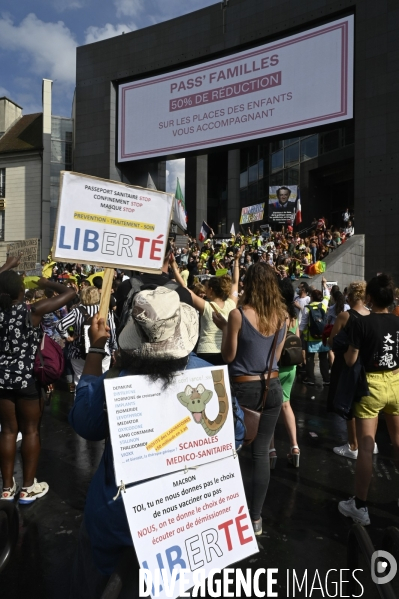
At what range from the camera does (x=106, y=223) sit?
2768 millimetres

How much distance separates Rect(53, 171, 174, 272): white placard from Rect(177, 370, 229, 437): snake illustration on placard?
0.95 meters

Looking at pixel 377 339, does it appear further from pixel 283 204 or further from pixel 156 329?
pixel 283 204

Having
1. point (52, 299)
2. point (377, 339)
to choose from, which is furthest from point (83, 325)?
point (377, 339)

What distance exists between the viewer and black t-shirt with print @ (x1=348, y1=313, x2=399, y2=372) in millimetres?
3750

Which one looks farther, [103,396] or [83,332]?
[83,332]

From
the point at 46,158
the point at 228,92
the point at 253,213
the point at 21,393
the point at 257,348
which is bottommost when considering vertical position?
the point at 21,393

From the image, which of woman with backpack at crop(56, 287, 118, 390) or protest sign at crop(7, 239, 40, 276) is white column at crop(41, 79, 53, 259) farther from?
woman with backpack at crop(56, 287, 118, 390)

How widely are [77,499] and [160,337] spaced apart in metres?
2.92

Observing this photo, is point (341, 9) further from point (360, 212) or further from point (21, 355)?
point (21, 355)

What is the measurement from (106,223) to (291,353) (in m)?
2.56

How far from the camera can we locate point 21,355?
12.8ft

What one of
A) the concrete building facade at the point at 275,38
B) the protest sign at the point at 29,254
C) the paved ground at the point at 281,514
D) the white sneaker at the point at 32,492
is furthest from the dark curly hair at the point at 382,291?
the concrete building facade at the point at 275,38

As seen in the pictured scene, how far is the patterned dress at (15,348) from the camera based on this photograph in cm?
385

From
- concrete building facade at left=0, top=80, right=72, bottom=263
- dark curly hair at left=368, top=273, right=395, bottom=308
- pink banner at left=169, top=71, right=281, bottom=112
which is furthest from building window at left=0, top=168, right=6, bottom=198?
dark curly hair at left=368, top=273, right=395, bottom=308
